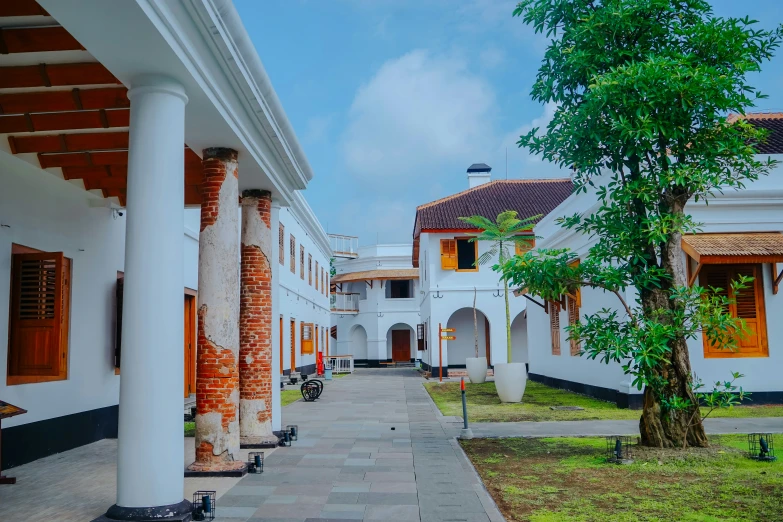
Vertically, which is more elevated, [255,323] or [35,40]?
[35,40]

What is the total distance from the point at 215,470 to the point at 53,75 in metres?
4.06

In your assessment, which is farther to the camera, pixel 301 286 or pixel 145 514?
pixel 301 286

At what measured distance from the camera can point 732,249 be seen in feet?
37.9

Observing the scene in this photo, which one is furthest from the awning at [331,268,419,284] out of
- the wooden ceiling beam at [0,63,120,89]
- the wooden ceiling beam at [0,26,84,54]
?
the wooden ceiling beam at [0,26,84,54]

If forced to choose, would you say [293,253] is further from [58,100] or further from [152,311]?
[152,311]

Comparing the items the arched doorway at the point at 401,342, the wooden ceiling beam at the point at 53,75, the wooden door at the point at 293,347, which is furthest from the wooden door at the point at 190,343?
the arched doorway at the point at 401,342

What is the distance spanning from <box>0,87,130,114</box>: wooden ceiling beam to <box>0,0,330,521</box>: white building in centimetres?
2

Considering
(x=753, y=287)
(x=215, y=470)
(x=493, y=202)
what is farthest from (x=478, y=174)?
(x=215, y=470)

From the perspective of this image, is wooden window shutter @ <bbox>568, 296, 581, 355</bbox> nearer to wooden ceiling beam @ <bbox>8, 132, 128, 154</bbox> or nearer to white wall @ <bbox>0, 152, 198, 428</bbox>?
white wall @ <bbox>0, 152, 198, 428</bbox>

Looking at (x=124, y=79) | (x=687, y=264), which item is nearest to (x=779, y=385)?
(x=687, y=264)

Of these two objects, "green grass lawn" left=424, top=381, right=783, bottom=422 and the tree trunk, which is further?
"green grass lawn" left=424, top=381, right=783, bottom=422

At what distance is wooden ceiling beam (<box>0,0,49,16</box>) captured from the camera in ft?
16.6

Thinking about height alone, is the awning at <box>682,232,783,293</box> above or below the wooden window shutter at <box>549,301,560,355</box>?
above

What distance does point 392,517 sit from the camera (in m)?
5.32
